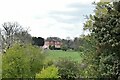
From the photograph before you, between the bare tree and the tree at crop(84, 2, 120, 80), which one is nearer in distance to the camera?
the tree at crop(84, 2, 120, 80)

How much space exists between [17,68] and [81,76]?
3.85m

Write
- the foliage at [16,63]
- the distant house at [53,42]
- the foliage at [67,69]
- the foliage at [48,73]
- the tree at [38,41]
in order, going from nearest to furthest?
the foliage at [48,73] → the foliage at [16,63] → the foliage at [67,69] → the tree at [38,41] → the distant house at [53,42]

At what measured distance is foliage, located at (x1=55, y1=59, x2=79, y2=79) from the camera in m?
22.0

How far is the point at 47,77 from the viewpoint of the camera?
61.2 ft

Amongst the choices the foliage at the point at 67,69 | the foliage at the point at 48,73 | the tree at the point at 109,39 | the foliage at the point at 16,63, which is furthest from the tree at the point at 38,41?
the tree at the point at 109,39

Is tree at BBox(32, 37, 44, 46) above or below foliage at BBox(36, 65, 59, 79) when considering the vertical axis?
above

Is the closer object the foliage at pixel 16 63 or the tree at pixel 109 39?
the tree at pixel 109 39

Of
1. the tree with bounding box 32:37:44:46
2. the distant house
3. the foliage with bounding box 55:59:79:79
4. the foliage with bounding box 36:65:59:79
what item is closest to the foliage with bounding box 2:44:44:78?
the foliage with bounding box 36:65:59:79

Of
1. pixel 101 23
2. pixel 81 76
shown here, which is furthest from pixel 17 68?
pixel 101 23

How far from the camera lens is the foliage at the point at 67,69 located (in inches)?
868

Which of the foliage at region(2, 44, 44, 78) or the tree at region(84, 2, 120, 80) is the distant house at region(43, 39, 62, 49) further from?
the tree at region(84, 2, 120, 80)

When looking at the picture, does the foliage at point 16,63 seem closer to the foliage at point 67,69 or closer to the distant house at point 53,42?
the foliage at point 67,69

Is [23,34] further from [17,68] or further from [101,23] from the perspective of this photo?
[101,23]

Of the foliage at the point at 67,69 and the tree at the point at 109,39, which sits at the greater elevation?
the tree at the point at 109,39
